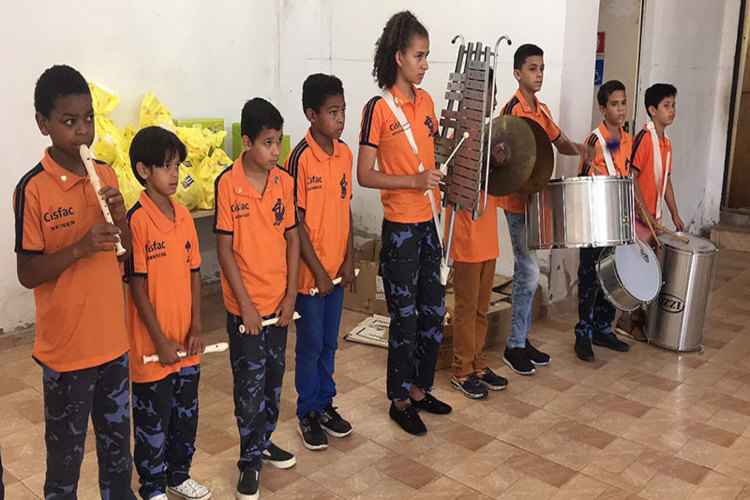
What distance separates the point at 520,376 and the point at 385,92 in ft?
5.73

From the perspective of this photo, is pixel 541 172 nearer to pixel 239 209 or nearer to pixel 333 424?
pixel 333 424

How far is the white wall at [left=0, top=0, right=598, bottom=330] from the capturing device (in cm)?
415

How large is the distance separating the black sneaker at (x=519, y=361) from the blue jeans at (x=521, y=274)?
0.13ft

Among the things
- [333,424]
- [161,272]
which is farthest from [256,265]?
[333,424]

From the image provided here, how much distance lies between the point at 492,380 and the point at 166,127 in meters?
2.47

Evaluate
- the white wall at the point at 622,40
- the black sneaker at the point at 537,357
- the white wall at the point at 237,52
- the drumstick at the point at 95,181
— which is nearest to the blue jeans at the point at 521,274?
the black sneaker at the point at 537,357

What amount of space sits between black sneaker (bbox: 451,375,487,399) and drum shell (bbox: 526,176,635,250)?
76 centimetres

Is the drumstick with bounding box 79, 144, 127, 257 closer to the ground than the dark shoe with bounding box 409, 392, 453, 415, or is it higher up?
higher up

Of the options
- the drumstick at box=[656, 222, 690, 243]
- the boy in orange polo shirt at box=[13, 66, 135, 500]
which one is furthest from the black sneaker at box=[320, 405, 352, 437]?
the drumstick at box=[656, 222, 690, 243]

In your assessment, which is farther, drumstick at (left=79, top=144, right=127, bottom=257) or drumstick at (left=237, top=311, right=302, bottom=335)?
drumstick at (left=237, top=311, right=302, bottom=335)

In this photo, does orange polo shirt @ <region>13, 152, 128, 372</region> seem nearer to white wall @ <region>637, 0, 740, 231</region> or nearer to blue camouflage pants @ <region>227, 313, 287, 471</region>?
blue camouflage pants @ <region>227, 313, 287, 471</region>

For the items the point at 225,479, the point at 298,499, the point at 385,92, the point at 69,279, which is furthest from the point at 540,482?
the point at 69,279

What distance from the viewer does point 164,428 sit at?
7.82ft

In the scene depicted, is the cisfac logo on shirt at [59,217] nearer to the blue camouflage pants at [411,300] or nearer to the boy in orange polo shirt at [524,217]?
the blue camouflage pants at [411,300]
